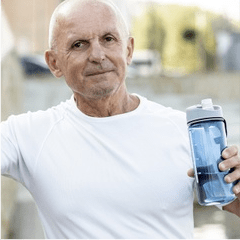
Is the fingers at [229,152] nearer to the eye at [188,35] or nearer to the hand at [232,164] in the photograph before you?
the hand at [232,164]

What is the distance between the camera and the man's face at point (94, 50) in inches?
94.0

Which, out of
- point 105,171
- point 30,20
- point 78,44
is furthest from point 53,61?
point 30,20

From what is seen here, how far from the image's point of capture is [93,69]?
2.39 metres

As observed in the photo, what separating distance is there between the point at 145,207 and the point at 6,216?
243 cm

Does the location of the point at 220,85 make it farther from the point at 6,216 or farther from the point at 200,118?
the point at 200,118

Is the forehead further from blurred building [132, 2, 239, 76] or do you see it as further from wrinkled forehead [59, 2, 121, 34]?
blurred building [132, 2, 239, 76]

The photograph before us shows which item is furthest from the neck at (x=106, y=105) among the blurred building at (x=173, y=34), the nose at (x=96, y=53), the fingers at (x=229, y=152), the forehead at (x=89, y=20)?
the blurred building at (x=173, y=34)

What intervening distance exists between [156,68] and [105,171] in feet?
60.5

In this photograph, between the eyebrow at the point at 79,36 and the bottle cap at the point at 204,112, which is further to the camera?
the eyebrow at the point at 79,36

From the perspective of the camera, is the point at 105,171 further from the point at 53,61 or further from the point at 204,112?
the point at 53,61

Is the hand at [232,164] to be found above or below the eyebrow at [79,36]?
below

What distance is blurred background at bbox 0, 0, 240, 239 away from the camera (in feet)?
16.7

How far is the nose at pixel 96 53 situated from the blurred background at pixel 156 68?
206 cm

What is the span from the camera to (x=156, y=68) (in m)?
20.5
